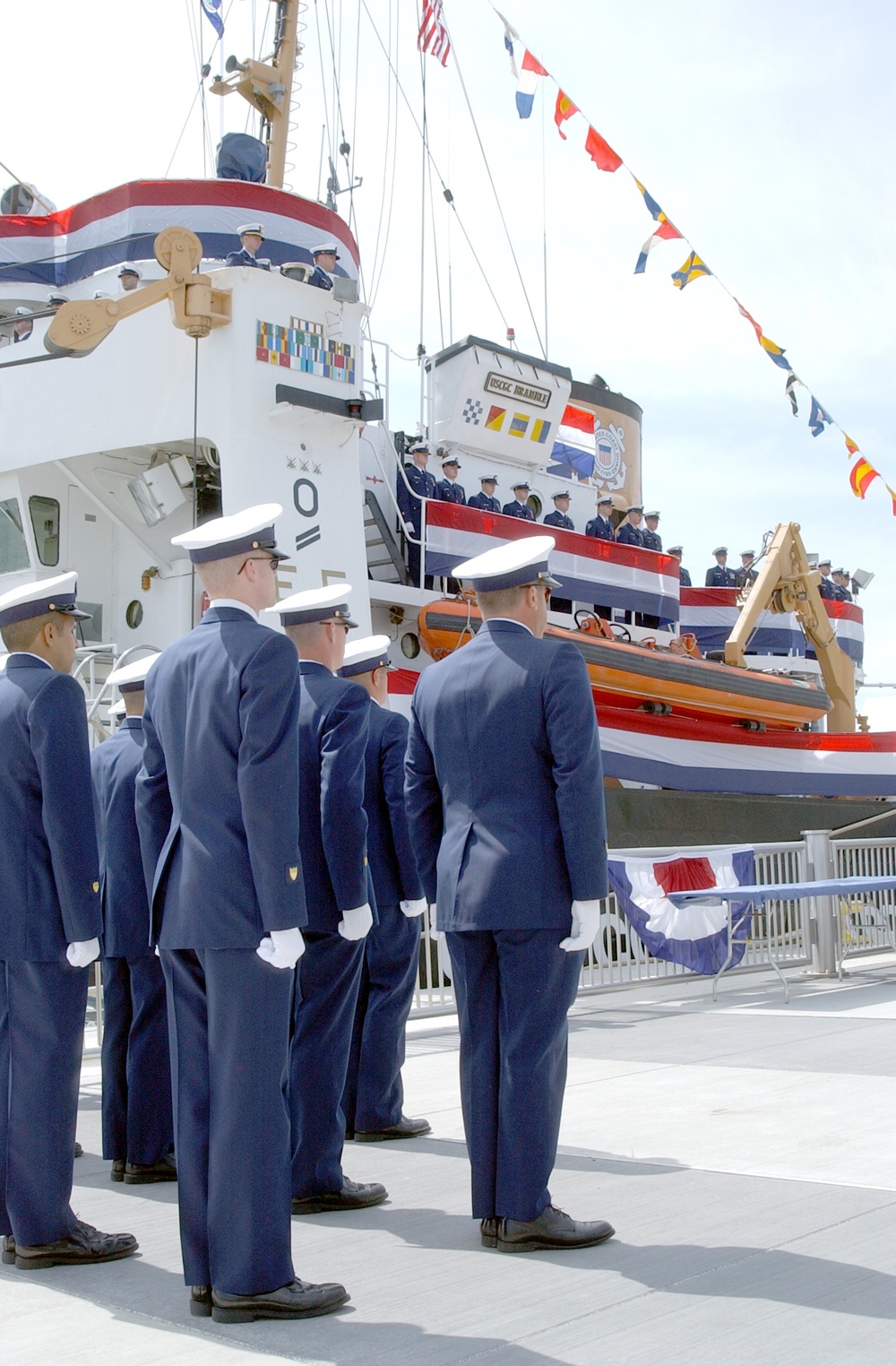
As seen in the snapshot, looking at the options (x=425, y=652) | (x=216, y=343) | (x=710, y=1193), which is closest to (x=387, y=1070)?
(x=710, y=1193)

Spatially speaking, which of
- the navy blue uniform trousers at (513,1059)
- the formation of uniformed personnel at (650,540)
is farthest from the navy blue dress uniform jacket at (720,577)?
the navy blue uniform trousers at (513,1059)

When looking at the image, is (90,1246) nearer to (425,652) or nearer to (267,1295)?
(267,1295)

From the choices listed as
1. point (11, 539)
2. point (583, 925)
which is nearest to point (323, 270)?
point (11, 539)

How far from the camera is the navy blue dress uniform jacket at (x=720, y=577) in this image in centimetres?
2283

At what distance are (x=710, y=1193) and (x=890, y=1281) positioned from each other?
0.88m

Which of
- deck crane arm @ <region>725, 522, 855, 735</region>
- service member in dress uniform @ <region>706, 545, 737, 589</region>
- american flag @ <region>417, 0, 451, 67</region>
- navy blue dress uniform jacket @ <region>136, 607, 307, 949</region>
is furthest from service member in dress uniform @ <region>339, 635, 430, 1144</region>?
service member in dress uniform @ <region>706, 545, 737, 589</region>

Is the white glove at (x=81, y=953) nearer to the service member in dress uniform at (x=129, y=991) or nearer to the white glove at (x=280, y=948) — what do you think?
the white glove at (x=280, y=948)

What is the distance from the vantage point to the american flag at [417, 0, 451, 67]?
1581 cm

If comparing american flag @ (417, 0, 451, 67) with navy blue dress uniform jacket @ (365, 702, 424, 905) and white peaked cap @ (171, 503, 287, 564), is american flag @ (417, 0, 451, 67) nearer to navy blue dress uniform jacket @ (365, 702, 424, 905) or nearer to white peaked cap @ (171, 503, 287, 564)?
navy blue dress uniform jacket @ (365, 702, 424, 905)

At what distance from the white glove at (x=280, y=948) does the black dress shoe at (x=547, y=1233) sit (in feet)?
3.06

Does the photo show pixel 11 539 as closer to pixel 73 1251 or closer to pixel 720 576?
pixel 73 1251

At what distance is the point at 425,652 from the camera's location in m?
13.1

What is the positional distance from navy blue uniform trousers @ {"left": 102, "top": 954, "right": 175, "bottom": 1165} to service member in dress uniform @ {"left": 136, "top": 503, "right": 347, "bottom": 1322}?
138 cm

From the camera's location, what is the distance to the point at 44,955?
335 cm
